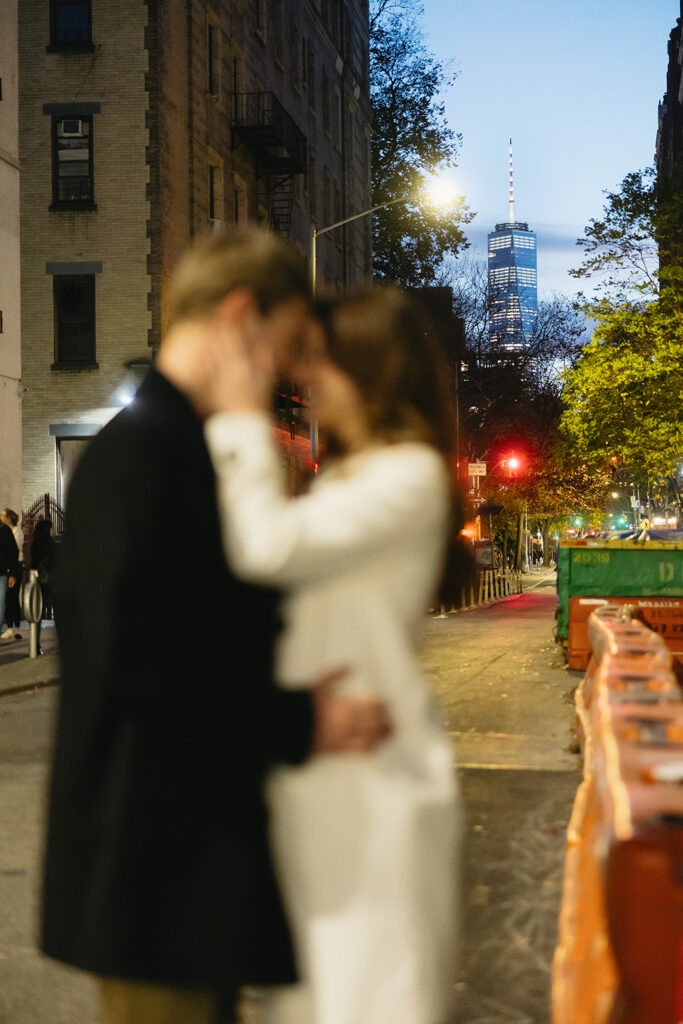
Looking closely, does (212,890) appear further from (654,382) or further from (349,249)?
(349,249)

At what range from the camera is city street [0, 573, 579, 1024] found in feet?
14.6

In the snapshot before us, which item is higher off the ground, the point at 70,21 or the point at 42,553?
the point at 70,21

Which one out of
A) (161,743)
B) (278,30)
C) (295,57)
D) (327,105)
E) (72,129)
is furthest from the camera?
(327,105)

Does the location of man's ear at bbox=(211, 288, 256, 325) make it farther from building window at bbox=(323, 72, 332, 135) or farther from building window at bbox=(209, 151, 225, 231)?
building window at bbox=(323, 72, 332, 135)

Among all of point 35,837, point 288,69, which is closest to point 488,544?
point 288,69

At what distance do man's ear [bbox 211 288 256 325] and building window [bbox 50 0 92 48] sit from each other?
26.1 metres

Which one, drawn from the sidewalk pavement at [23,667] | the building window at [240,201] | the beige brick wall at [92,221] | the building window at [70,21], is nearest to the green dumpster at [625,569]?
the sidewalk pavement at [23,667]

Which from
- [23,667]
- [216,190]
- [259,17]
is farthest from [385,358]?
[259,17]

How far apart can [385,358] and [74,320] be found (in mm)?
25156

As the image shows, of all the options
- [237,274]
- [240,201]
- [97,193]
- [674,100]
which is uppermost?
[674,100]

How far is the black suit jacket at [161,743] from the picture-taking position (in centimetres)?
186

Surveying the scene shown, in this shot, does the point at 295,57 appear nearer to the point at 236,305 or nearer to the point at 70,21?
the point at 70,21

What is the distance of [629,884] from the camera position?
7.70ft

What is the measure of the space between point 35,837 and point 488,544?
40077 mm
